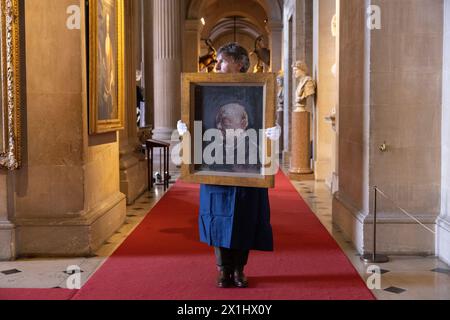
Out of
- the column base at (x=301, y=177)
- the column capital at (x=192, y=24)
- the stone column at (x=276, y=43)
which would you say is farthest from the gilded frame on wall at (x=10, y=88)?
the column capital at (x=192, y=24)

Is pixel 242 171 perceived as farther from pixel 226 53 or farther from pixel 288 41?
pixel 288 41

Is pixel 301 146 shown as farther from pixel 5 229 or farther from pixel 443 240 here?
pixel 5 229

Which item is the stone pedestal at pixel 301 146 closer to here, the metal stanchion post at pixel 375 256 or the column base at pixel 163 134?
the column base at pixel 163 134

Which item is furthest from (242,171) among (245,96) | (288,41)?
(288,41)

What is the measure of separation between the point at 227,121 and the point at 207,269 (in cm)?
150

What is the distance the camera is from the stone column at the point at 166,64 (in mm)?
17422

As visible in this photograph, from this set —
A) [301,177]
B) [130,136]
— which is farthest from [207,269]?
[301,177]

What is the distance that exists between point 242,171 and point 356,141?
7.69ft

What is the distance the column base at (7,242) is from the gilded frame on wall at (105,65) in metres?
1.27

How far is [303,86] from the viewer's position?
527 inches

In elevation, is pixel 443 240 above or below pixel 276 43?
below

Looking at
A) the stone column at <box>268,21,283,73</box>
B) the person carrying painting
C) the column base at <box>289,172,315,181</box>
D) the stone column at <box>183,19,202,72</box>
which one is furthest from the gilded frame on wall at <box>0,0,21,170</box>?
the stone column at <box>183,19,202,72</box>

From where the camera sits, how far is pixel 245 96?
16.2 ft

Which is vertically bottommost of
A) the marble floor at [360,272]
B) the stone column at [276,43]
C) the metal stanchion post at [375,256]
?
the marble floor at [360,272]
